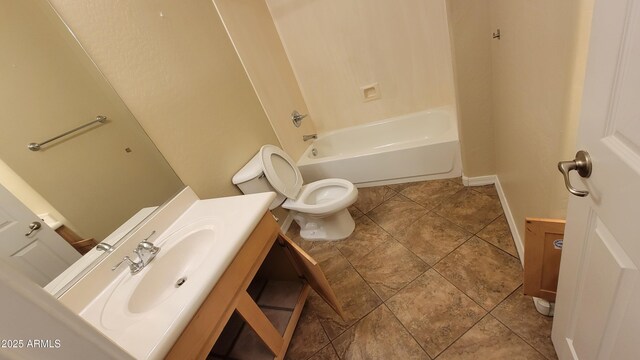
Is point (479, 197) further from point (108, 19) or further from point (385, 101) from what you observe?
point (108, 19)

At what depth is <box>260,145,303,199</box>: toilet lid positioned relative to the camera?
185 cm

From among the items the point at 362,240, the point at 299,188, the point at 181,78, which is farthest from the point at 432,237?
the point at 181,78

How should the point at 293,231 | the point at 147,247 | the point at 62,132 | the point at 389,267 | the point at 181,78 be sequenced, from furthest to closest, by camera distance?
1. the point at 293,231
2. the point at 389,267
3. the point at 181,78
4. the point at 147,247
5. the point at 62,132

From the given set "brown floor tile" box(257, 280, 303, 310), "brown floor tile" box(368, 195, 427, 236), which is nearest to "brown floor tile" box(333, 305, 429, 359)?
"brown floor tile" box(257, 280, 303, 310)

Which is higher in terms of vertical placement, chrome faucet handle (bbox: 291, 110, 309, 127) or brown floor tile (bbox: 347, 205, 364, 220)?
chrome faucet handle (bbox: 291, 110, 309, 127)

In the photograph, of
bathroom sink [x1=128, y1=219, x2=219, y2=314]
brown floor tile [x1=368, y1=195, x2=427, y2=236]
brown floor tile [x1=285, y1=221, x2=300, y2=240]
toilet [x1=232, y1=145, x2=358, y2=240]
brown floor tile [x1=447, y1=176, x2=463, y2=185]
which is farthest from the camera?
brown floor tile [x1=285, y1=221, x2=300, y2=240]

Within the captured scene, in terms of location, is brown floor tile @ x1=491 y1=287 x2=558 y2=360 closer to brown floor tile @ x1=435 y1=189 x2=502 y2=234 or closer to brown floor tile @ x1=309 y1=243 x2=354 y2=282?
brown floor tile @ x1=435 y1=189 x2=502 y2=234

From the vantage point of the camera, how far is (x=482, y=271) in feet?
4.66

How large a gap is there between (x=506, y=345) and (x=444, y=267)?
0.45 meters

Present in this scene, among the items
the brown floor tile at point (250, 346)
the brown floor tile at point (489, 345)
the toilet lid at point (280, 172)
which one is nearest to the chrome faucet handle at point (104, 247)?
the brown floor tile at point (250, 346)

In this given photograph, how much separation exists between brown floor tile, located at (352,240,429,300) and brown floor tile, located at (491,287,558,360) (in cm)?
42

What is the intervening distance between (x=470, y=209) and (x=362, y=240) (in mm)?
768

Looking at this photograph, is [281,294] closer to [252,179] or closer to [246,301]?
[246,301]

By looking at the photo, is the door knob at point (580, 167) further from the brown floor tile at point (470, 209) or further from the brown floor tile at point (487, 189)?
the brown floor tile at point (487, 189)
